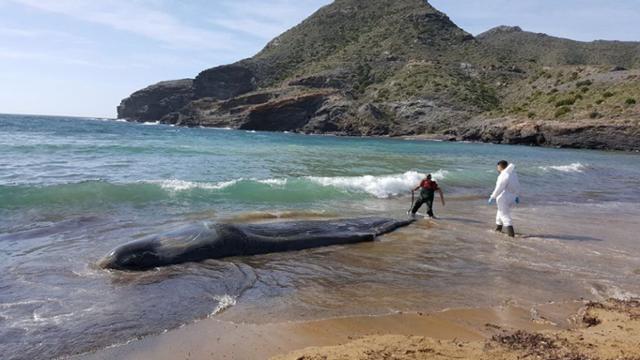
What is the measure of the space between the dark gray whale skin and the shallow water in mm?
277

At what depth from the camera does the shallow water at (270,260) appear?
644cm

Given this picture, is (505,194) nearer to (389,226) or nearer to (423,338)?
(389,226)

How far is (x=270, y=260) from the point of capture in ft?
29.9

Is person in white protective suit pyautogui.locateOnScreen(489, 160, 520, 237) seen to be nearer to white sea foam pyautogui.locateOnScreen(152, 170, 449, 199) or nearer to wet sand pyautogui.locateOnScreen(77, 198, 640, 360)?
wet sand pyautogui.locateOnScreen(77, 198, 640, 360)

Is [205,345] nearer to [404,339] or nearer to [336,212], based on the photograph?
[404,339]

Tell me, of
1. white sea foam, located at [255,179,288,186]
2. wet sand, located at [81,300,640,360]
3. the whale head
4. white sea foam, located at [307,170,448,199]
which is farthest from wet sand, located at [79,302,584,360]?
white sea foam, located at [255,179,288,186]

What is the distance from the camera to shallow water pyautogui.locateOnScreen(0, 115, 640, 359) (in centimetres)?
644

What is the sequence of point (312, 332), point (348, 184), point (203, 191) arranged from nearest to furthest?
point (312, 332) < point (203, 191) < point (348, 184)

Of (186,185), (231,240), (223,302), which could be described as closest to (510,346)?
(223,302)

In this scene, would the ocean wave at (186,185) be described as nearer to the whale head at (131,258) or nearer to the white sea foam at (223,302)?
the whale head at (131,258)

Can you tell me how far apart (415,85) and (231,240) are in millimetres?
83343

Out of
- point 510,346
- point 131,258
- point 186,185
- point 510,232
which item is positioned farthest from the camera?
point 186,185

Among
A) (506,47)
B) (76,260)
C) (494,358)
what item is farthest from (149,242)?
(506,47)

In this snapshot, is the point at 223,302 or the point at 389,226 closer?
the point at 223,302
